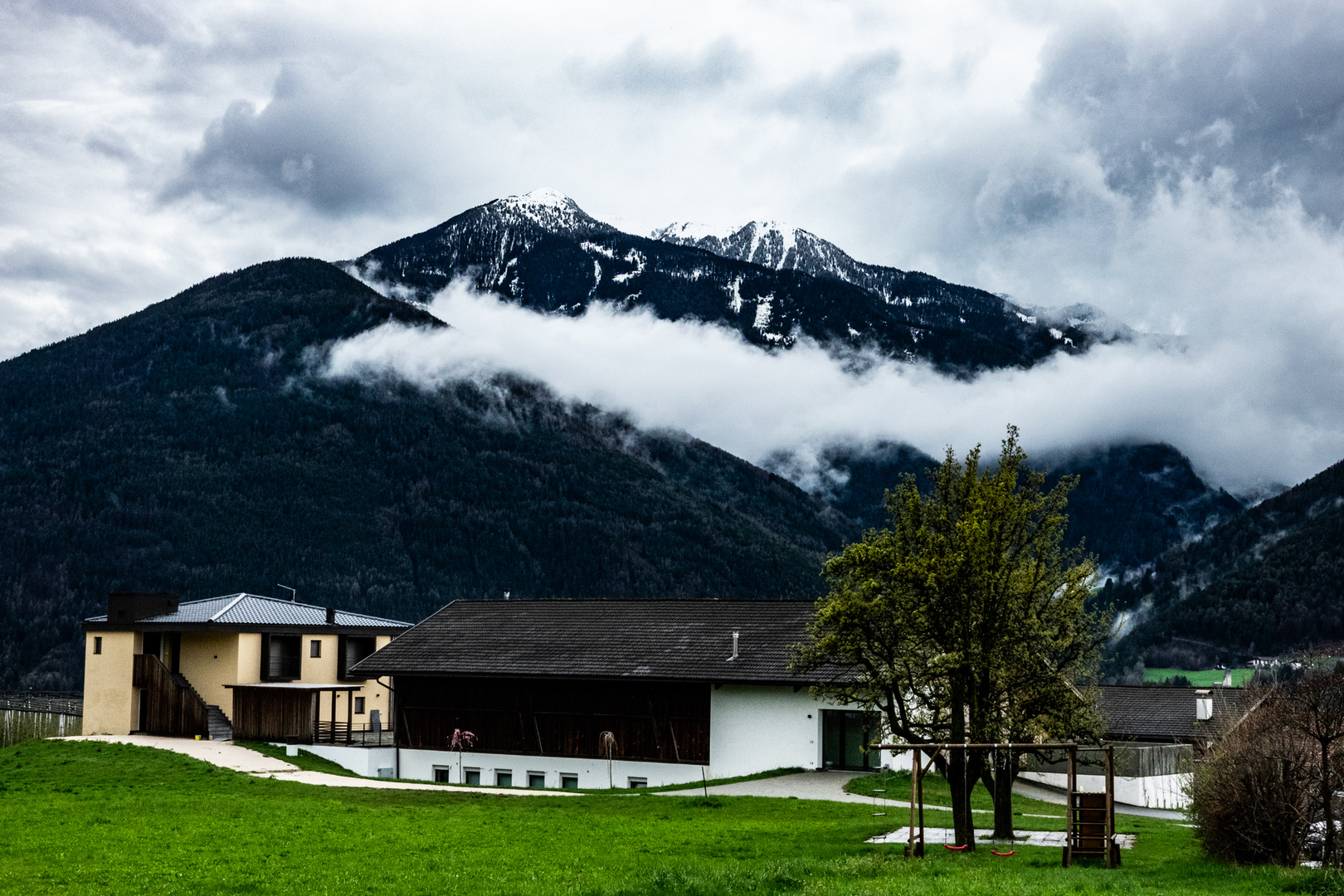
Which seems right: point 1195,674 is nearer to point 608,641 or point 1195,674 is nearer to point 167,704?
point 608,641

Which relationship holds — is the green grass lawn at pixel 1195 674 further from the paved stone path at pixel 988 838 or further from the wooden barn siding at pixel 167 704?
the paved stone path at pixel 988 838

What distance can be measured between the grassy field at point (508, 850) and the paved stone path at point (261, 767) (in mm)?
2385

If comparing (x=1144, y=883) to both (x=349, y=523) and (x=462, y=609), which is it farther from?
(x=349, y=523)

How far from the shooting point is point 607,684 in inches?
1796

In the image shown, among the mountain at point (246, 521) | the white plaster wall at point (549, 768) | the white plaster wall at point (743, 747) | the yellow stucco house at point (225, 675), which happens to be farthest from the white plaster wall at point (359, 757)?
the mountain at point (246, 521)

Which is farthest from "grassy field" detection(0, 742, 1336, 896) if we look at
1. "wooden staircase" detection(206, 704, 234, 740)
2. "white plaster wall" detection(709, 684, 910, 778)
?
"wooden staircase" detection(206, 704, 234, 740)

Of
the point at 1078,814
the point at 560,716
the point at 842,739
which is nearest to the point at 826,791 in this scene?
the point at 842,739

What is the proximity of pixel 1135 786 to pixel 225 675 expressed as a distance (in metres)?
36.3

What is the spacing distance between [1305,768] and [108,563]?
158 meters

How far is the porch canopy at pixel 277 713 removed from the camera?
51219 millimetres

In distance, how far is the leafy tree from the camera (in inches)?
901

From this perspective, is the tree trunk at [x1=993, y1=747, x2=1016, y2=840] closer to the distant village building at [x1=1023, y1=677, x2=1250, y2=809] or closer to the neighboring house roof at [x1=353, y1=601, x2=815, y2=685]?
the distant village building at [x1=1023, y1=677, x2=1250, y2=809]

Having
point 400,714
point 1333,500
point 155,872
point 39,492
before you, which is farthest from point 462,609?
point 1333,500

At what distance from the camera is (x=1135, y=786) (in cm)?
4434
